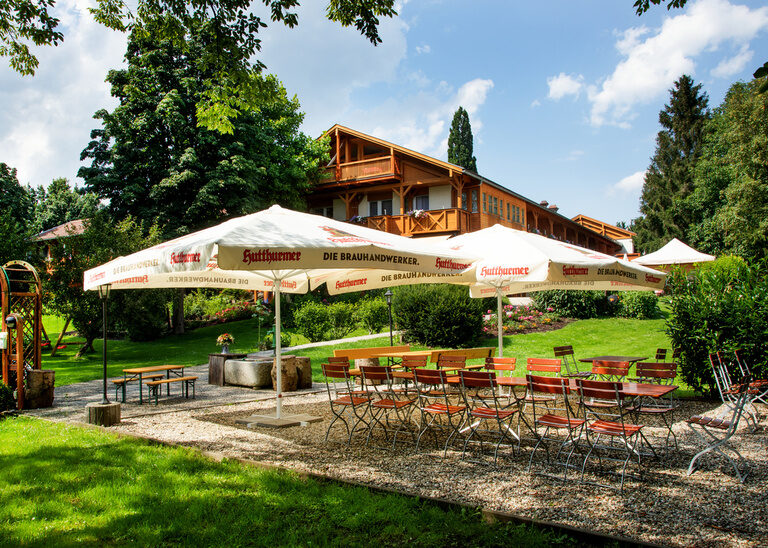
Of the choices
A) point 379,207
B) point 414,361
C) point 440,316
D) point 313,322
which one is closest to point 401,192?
point 379,207

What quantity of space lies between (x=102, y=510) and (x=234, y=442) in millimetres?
2477

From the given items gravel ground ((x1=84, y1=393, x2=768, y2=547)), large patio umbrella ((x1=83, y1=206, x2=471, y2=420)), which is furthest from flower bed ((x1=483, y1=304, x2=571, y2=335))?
large patio umbrella ((x1=83, y1=206, x2=471, y2=420))

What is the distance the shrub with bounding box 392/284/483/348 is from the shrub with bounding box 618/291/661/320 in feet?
24.6

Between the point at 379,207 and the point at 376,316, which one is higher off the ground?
the point at 379,207

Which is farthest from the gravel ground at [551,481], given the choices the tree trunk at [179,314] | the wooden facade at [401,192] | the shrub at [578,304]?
the wooden facade at [401,192]

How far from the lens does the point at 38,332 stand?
396 inches

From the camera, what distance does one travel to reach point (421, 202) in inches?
1233

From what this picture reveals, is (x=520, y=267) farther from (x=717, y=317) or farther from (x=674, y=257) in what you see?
(x=674, y=257)

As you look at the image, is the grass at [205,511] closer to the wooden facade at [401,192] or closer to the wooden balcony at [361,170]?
the wooden facade at [401,192]

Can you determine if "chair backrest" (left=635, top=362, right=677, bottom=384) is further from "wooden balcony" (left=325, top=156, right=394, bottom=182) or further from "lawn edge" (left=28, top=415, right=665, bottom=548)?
"wooden balcony" (left=325, top=156, right=394, bottom=182)

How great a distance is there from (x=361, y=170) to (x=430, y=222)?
546 centimetres

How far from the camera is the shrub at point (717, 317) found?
845 centimetres

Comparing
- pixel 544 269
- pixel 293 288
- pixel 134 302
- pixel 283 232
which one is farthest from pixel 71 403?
pixel 134 302

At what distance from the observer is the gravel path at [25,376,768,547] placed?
4.04m
